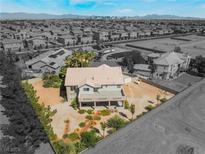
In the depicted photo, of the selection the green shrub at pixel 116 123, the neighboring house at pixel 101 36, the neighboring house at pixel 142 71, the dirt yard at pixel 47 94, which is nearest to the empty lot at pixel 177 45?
the neighboring house at pixel 101 36

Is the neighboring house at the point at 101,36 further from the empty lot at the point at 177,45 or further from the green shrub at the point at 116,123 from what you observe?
the green shrub at the point at 116,123

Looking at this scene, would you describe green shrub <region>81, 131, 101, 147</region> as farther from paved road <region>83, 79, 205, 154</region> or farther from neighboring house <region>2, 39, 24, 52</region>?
neighboring house <region>2, 39, 24, 52</region>

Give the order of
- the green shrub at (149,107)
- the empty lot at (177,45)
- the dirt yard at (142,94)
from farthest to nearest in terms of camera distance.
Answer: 1. the empty lot at (177,45)
2. the dirt yard at (142,94)
3. the green shrub at (149,107)

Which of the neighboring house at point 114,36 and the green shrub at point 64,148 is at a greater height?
the neighboring house at point 114,36

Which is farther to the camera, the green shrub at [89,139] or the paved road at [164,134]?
the green shrub at [89,139]

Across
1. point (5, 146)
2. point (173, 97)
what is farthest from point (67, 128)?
point (173, 97)

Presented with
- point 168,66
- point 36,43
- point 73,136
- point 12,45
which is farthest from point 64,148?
point 36,43

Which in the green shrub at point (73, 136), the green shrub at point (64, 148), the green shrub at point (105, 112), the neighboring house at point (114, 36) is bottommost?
the green shrub at point (73, 136)
